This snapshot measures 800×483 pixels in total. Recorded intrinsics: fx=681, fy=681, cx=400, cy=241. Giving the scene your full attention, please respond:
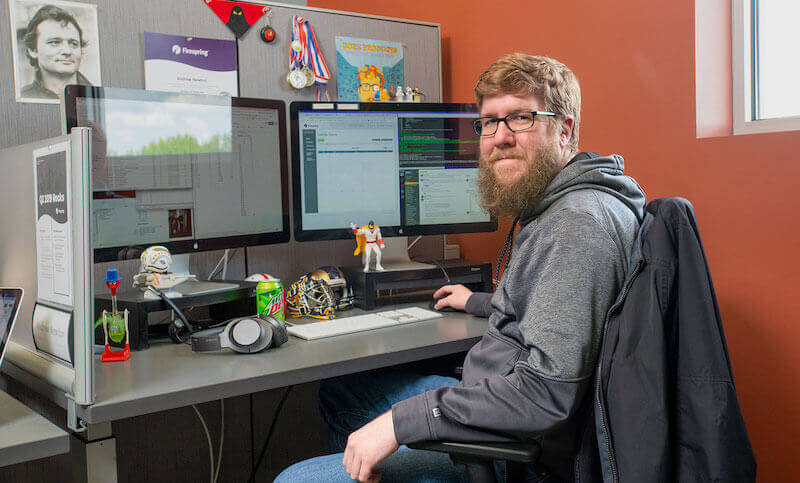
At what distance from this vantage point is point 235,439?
203 centimetres

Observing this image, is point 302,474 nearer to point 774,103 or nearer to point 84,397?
point 84,397

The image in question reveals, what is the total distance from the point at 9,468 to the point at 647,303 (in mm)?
1587

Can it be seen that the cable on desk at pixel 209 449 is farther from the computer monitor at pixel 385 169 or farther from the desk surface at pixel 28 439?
the desk surface at pixel 28 439

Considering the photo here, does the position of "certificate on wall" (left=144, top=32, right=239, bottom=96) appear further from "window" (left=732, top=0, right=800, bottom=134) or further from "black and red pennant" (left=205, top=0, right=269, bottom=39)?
"window" (left=732, top=0, right=800, bottom=134)

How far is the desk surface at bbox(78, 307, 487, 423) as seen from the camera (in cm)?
104

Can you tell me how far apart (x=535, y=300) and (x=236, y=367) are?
533mm

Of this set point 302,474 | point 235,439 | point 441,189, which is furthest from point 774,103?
point 235,439

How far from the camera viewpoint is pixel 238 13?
5.98 ft

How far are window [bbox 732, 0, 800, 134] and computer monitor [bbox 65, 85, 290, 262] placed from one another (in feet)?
3.63

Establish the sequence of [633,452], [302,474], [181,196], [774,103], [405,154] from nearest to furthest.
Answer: [633,452]
[302,474]
[181,196]
[774,103]
[405,154]

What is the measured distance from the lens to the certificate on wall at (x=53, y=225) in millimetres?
1012

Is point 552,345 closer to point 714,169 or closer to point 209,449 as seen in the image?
point 714,169

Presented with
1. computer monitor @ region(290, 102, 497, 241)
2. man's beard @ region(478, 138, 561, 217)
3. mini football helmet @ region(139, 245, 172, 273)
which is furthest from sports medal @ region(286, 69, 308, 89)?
man's beard @ region(478, 138, 561, 217)

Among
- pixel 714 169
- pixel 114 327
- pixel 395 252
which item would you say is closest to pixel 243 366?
pixel 114 327
